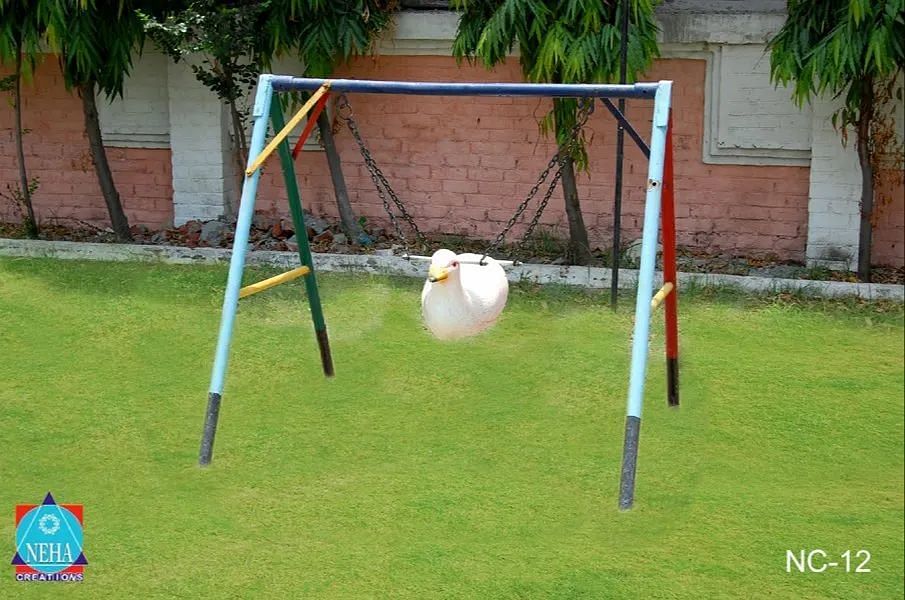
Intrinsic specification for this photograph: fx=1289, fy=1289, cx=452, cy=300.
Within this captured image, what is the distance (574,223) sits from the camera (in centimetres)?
696

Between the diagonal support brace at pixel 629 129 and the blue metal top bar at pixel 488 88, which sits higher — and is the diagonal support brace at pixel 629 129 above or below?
below

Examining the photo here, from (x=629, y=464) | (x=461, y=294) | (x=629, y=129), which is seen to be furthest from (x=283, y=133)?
(x=629, y=464)

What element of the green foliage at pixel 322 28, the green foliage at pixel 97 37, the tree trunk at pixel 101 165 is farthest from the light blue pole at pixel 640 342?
the tree trunk at pixel 101 165

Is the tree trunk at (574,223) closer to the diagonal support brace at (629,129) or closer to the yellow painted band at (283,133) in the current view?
the diagonal support brace at (629,129)

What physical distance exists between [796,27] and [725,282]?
→ 1.30 metres

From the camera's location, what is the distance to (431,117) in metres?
7.43

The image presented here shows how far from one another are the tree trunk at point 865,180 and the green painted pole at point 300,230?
294cm

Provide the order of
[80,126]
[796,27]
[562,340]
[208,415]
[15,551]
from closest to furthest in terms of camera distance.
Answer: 1. [15,551]
2. [208,415]
3. [562,340]
4. [796,27]
5. [80,126]

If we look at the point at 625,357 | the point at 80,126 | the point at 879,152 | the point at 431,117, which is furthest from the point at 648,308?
the point at 80,126

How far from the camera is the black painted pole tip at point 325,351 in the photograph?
5.09 m

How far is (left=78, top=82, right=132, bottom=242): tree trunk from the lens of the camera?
24.7ft

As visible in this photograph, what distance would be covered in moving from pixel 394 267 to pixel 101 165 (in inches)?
77.9

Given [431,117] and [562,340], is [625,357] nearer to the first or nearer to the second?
[562,340]

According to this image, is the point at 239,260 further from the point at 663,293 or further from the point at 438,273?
the point at 663,293
